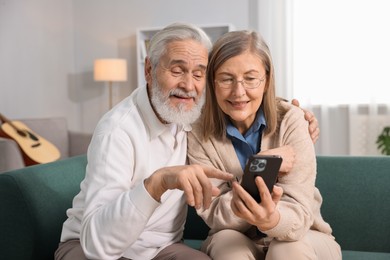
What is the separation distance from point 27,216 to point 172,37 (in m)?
0.69

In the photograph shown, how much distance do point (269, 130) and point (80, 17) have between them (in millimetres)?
4972

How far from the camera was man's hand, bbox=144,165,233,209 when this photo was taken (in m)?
1.09

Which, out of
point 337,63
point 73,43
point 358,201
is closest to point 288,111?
point 358,201

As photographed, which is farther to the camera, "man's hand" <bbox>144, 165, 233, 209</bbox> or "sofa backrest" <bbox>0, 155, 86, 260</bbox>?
"sofa backrest" <bbox>0, 155, 86, 260</bbox>

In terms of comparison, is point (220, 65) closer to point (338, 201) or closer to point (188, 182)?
point (188, 182)

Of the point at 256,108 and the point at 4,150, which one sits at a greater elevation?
the point at 256,108

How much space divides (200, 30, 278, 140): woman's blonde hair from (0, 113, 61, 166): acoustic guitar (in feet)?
9.11

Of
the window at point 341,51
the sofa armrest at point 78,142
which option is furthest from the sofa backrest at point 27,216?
the window at point 341,51

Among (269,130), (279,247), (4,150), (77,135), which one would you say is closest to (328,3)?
(77,135)

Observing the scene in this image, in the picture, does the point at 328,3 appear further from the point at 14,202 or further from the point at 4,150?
the point at 14,202

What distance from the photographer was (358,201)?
183cm

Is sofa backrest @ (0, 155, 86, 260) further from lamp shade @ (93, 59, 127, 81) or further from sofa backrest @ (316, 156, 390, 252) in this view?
lamp shade @ (93, 59, 127, 81)

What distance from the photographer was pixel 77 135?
15.8 feet

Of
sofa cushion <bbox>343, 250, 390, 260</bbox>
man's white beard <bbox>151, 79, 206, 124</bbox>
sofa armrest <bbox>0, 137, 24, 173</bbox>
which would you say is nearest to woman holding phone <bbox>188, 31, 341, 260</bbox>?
man's white beard <bbox>151, 79, 206, 124</bbox>
